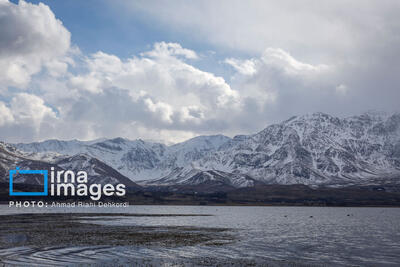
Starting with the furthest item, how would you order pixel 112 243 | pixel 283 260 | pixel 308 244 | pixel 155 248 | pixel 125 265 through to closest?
pixel 308 244 → pixel 112 243 → pixel 155 248 → pixel 283 260 → pixel 125 265

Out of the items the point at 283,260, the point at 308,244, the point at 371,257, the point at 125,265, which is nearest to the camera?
the point at 125,265

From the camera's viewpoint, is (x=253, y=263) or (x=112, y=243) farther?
(x=112, y=243)

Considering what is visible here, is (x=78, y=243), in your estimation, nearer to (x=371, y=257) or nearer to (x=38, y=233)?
(x=38, y=233)

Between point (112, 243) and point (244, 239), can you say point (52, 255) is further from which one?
point (244, 239)

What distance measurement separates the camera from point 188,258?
6700 centimetres

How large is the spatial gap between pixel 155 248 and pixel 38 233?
36.1m

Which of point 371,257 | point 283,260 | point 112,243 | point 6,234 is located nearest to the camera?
point 283,260

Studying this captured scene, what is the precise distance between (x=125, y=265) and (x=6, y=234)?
4956 cm

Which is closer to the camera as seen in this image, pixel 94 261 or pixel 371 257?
pixel 94 261

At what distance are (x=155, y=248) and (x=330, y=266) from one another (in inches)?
1240

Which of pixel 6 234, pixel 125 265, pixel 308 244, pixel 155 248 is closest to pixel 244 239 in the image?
pixel 308 244

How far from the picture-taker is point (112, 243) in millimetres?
83562

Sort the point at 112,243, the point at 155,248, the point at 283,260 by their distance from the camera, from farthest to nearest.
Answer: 1. the point at 112,243
2. the point at 155,248
3. the point at 283,260

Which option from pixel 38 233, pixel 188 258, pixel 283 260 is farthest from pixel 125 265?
pixel 38 233
